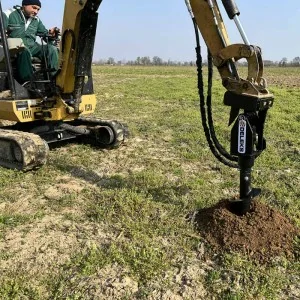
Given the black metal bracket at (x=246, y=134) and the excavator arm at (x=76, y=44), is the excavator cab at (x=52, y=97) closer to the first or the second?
the excavator arm at (x=76, y=44)

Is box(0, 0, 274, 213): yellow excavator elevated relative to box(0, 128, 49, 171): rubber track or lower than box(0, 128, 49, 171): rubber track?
elevated

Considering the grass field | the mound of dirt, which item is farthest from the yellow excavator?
the grass field

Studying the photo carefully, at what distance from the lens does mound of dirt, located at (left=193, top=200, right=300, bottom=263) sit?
3.58 metres

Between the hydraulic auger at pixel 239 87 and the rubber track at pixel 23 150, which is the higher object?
the hydraulic auger at pixel 239 87

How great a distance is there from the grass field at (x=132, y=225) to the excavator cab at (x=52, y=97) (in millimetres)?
294

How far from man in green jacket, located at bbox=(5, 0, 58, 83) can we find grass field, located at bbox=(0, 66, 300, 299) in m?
1.43

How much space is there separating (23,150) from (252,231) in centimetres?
325

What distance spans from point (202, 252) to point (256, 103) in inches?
55.5

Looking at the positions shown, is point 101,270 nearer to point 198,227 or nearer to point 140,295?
point 140,295

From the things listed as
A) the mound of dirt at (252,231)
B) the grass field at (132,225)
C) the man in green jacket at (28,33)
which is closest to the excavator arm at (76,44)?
the man in green jacket at (28,33)

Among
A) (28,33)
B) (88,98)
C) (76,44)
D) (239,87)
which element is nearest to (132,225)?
(239,87)

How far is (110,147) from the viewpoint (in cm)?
713

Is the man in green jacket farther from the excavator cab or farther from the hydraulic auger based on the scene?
the hydraulic auger

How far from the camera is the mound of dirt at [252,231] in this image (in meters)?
3.58
